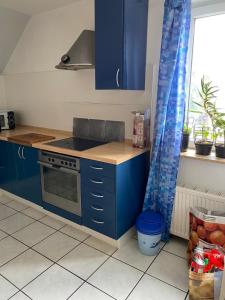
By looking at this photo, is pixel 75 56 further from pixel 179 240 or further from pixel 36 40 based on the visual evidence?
pixel 179 240

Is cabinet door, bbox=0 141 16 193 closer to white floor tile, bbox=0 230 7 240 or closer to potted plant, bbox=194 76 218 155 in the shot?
white floor tile, bbox=0 230 7 240

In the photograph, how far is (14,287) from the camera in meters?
1.64

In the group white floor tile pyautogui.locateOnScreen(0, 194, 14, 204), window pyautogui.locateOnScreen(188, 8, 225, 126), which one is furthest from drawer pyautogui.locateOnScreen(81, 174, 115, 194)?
white floor tile pyautogui.locateOnScreen(0, 194, 14, 204)

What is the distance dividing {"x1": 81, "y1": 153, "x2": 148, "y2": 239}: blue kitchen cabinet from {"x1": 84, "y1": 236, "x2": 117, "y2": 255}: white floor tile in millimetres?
116

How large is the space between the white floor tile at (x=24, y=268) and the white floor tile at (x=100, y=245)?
38cm

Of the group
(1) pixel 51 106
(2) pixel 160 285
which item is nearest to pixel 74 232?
(2) pixel 160 285

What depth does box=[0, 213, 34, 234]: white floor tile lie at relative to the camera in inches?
90.9

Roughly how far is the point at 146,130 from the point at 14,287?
61.5 inches

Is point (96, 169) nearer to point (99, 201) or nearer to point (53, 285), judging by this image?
point (99, 201)

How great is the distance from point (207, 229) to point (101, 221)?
33.1 inches

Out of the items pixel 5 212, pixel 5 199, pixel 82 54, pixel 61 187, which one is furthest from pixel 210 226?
pixel 5 199

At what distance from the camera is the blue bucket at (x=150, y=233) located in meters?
1.89

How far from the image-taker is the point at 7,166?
2773mm

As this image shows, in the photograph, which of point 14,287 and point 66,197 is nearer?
point 14,287
